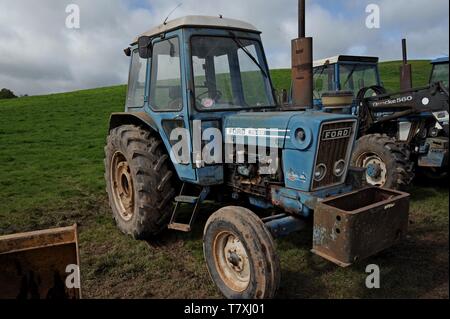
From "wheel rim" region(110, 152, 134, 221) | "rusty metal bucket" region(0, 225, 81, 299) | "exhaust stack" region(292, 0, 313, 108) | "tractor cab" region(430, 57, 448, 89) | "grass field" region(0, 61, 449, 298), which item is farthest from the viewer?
"tractor cab" region(430, 57, 448, 89)

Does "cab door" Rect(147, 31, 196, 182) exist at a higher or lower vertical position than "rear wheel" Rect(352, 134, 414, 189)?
higher

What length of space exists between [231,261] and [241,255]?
0.12 m

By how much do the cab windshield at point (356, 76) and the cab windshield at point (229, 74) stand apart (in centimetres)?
486

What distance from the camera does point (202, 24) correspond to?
4086 mm

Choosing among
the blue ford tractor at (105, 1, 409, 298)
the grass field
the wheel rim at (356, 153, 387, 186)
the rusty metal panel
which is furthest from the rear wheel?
the rusty metal panel

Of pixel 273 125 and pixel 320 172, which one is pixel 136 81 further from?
pixel 320 172

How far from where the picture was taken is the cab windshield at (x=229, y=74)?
4138mm

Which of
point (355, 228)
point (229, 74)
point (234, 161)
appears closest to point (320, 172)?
point (355, 228)

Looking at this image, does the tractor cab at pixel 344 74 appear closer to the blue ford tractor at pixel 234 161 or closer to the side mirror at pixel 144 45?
the blue ford tractor at pixel 234 161

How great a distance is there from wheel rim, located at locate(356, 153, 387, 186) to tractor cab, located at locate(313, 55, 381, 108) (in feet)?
→ 8.58

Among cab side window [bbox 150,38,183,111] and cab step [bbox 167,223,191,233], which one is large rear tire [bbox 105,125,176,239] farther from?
cab side window [bbox 150,38,183,111]

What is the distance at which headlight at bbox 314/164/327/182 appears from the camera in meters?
3.47
